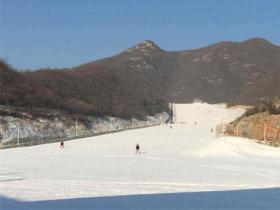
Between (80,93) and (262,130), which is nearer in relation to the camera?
(262,130)

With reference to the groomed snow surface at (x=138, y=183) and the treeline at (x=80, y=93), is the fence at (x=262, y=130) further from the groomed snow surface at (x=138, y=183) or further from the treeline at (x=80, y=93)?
the treeline at (x=80, y=93)

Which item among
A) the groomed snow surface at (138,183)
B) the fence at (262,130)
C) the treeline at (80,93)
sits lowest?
the groomed snow surface at (138,183)

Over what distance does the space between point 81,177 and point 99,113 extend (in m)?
56.9

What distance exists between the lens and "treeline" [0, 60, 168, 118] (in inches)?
2965

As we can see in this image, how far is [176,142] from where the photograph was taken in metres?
49.8

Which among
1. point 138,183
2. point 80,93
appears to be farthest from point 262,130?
point 80,93

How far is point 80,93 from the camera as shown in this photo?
329ft

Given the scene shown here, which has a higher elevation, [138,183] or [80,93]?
[80,93]

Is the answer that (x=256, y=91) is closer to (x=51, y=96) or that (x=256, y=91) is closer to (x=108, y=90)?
(x=108, y=90)

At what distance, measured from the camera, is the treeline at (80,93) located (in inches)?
2965

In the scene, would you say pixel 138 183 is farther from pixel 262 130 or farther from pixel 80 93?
pixel 80 93

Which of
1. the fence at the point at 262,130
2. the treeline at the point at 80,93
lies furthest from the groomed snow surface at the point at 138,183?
the treeline at the point at 80,93

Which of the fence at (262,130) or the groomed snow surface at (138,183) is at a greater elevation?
the fence at (262,130)

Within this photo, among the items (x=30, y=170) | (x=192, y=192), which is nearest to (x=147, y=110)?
(x=30, y=170)
